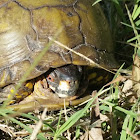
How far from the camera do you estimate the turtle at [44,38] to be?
6.19 feet

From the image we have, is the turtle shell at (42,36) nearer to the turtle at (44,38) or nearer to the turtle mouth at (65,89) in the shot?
the turtle at (44,38)

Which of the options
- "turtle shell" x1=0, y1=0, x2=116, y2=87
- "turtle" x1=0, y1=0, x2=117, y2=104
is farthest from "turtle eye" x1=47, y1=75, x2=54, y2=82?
"turtle shell" x1=0, y1=0, x2=116, y2=87

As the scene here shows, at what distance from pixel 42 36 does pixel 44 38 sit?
2cm

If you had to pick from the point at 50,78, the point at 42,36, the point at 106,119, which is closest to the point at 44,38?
the point at 42,36

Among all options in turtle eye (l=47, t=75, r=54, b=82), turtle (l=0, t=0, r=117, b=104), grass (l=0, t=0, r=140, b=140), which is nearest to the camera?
grass (l=0, t=0, r=140, b=140)

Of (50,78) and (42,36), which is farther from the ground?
(42,36)

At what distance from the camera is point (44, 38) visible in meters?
1.92

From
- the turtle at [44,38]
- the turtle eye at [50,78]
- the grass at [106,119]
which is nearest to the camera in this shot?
the grass at [106,119]

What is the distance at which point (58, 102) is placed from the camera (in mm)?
2039

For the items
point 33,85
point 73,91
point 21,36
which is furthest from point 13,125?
point 21,36

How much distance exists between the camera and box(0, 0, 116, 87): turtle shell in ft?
6.19

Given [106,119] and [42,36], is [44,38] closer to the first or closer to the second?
[42,36]

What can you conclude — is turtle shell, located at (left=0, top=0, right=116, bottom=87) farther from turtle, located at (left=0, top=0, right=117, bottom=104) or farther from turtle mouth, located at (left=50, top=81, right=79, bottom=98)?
turtle mouth, located at (left=50, top=81, right=79, bottom=98)

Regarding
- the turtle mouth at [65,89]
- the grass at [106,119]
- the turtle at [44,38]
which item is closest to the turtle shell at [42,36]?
the turtle at [44,38]
